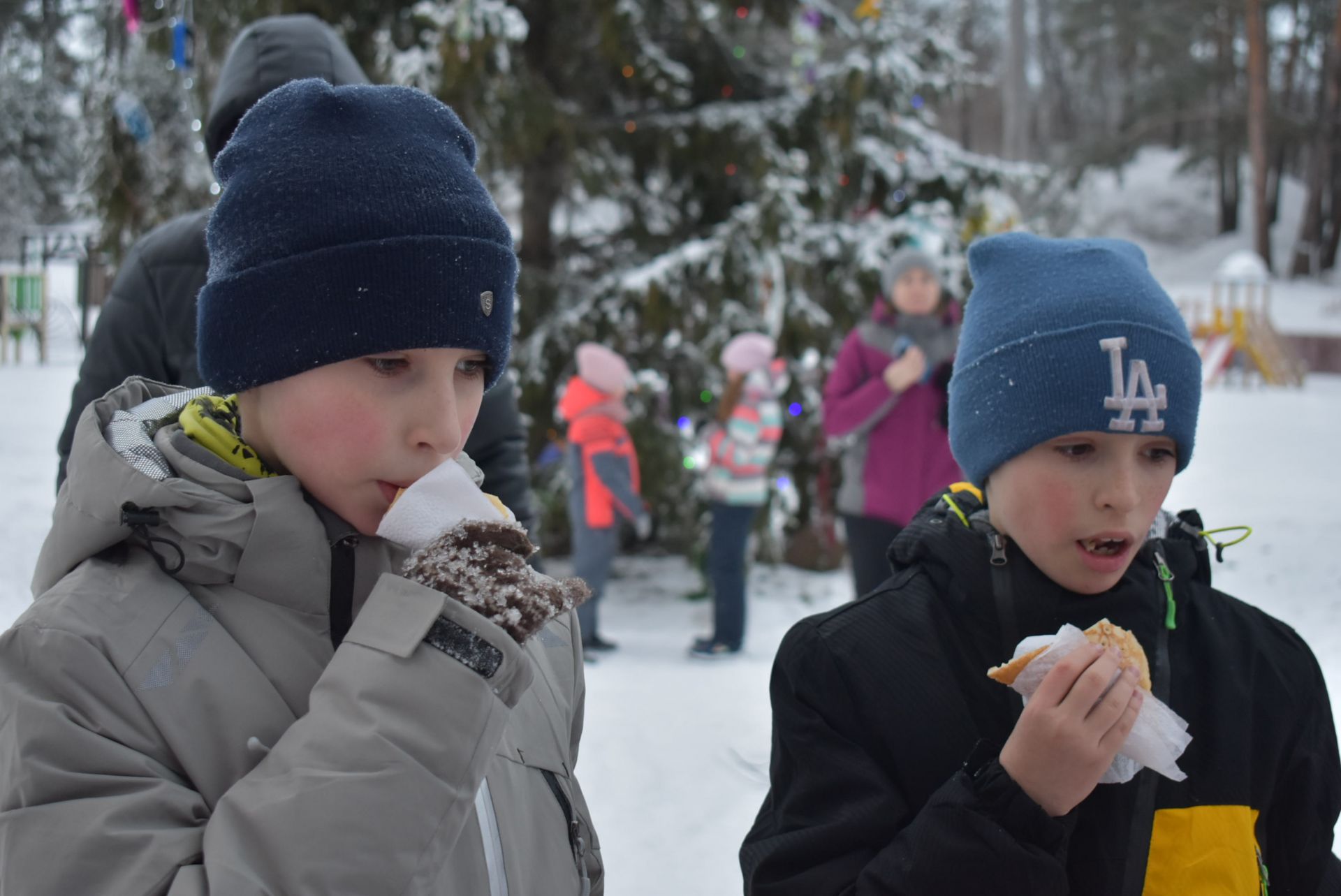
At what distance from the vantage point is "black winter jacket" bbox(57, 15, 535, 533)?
2.54 meters

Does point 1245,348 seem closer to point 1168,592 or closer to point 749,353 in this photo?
point 749,353

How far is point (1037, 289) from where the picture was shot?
5.80 feet

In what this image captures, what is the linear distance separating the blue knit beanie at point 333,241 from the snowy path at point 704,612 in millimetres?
2854

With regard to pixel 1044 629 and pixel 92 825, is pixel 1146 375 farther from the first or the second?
pixel 92 825

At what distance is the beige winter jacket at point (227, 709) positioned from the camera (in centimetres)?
108

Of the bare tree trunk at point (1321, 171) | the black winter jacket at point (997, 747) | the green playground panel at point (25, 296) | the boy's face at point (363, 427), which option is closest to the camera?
the boy's face at point (363, 427)

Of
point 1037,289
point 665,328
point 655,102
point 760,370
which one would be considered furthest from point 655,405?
point 1037,289

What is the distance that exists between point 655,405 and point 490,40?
8.37 feet

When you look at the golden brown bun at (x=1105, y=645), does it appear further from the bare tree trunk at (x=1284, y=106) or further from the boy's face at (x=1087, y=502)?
the bare tree trunk at (x=1284, y=106)

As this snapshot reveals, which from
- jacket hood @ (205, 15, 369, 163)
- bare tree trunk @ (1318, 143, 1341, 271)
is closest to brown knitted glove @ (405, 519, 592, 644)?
jacket hood @ (205, 15, 369, 163)

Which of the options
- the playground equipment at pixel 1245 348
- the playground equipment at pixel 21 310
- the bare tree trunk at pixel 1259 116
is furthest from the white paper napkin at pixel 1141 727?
the bare tree trunk at pixel 1259 116

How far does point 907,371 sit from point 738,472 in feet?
6.26

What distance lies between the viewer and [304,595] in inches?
50.4

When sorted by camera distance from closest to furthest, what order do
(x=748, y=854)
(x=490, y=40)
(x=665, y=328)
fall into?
(x=748, y=854)
(x=490, y=40)
(x=665, y=328)
